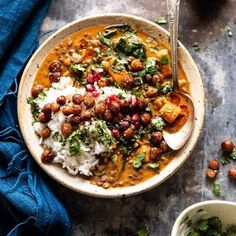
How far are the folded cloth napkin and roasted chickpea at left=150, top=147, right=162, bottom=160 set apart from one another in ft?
1.57

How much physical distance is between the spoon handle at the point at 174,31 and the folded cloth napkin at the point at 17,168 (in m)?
0.66

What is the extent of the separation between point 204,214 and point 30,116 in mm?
877

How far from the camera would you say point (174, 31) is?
8.66 feet

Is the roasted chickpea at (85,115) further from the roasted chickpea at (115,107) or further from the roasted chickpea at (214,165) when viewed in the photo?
the roasted chickpea at (214,165)

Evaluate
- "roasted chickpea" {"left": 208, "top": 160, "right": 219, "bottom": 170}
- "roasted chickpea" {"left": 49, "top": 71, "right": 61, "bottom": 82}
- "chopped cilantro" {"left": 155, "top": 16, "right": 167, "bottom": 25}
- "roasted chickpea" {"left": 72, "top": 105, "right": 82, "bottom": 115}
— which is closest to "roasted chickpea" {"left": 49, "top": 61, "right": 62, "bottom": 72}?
"roasted chickpea" {"left": 49, "top": 71, "right": 61, "bottom": 82}

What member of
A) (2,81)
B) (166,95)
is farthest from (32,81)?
(166,95)

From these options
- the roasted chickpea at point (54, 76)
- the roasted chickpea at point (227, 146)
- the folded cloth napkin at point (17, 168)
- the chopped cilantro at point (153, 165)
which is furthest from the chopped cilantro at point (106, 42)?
the roasted chickpea at point (227, 146)

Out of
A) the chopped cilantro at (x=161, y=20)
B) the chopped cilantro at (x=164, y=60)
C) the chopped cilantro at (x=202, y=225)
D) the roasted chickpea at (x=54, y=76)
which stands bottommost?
the chopped cilantro at (x=202, y=225)

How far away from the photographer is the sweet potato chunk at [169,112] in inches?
105

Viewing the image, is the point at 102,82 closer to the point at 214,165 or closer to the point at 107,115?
the point at 107,115

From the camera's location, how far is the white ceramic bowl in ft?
8.80

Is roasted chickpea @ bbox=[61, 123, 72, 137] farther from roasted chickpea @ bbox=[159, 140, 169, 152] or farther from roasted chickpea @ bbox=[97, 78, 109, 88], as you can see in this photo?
roasted chickpea @ bbox=[159, 140, 169, 152]

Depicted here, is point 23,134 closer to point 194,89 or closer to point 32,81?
point 32,81

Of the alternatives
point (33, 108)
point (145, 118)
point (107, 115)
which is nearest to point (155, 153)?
point (145, 118)
